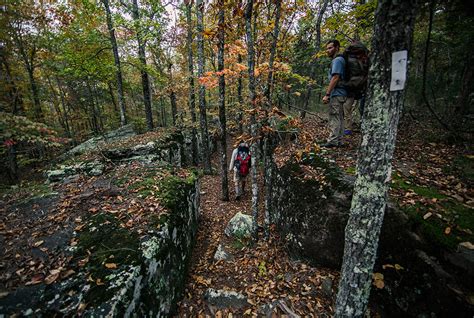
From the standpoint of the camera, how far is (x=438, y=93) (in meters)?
11.8

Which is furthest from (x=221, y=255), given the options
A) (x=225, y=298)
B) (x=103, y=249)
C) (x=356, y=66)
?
(x=356, y=66)

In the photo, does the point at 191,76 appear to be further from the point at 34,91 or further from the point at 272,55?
the point at 34,91

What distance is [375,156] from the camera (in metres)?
2.06

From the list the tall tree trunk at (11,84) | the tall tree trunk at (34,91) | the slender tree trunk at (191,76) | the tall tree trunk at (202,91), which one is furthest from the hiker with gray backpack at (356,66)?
the tall tree trunk at (34,91)

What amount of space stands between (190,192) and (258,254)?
2.55 metres

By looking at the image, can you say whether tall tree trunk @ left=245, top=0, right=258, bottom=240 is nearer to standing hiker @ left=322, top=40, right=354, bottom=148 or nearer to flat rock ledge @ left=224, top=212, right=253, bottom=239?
flat rock ledge @ left=224, top=212, right=253, bottom=239

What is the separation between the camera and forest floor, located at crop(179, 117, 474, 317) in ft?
9.43

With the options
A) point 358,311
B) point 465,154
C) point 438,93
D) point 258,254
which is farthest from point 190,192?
point 438,93

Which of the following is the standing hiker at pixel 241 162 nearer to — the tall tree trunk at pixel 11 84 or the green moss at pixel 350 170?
the green moss at pixel 350 170

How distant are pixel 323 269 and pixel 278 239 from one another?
4.93 ft

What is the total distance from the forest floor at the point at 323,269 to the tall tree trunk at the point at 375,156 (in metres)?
1.19

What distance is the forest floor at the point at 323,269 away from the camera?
9.43 ft

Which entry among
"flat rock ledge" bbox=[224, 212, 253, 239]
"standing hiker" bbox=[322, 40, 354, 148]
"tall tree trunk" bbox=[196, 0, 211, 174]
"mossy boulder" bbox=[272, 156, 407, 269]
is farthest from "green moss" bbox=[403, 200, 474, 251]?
"tall tree trunk" bbox=[196, 0, 211, 174]

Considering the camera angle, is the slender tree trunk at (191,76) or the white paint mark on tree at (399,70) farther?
the slender tree trunk at (191,76)
